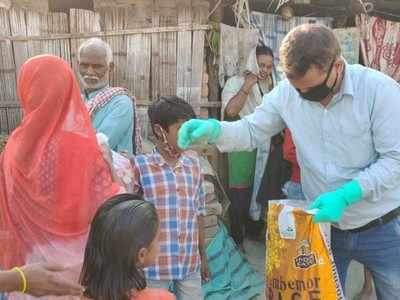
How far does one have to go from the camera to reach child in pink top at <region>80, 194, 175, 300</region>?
167 centimetres

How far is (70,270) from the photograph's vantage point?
2.20 meters

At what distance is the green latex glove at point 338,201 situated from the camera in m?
2.26

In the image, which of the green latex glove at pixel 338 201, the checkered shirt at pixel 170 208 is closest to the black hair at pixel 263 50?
the checkered shirt at pixel 170 208

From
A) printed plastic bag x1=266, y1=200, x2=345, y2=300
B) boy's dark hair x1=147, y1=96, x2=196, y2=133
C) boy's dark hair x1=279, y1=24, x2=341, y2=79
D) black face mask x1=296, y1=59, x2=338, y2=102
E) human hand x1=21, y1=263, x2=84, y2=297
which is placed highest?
boy's dark hair x1=279, y1=24, x2=341, y2=79

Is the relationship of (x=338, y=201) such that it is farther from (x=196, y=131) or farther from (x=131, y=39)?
(x=131, y=39)

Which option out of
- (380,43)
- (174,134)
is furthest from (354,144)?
(380,43)

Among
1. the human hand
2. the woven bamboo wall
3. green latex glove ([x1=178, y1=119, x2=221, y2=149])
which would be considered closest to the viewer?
the human hand

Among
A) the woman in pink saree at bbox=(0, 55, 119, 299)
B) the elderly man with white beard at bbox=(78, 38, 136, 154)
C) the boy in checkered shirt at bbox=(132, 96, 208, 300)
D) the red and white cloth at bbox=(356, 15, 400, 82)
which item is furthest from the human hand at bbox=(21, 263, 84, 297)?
the red and white cloth at bbox=(356, 15, 400, 82)

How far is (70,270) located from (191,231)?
0.74 metres

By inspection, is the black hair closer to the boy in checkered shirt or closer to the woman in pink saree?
the boy in checkered shirt

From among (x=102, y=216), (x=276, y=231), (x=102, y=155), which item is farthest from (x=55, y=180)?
(x=276, y=231)

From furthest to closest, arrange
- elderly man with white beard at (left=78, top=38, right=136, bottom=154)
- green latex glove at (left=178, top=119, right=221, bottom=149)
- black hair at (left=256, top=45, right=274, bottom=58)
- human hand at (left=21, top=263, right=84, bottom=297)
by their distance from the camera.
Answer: black hair at (left=256, top=45, right=274, bottom=58)
elderly man with white beard at (left=78, top=38, right=136, bottom=154)
green latex glove at (left=178, top=119, right=221, bottom=149)
human hand at (left=21, top=263, right=84, bottom=297)

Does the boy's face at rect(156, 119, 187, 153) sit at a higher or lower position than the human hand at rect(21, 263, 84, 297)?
higher

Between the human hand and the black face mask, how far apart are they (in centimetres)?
127
